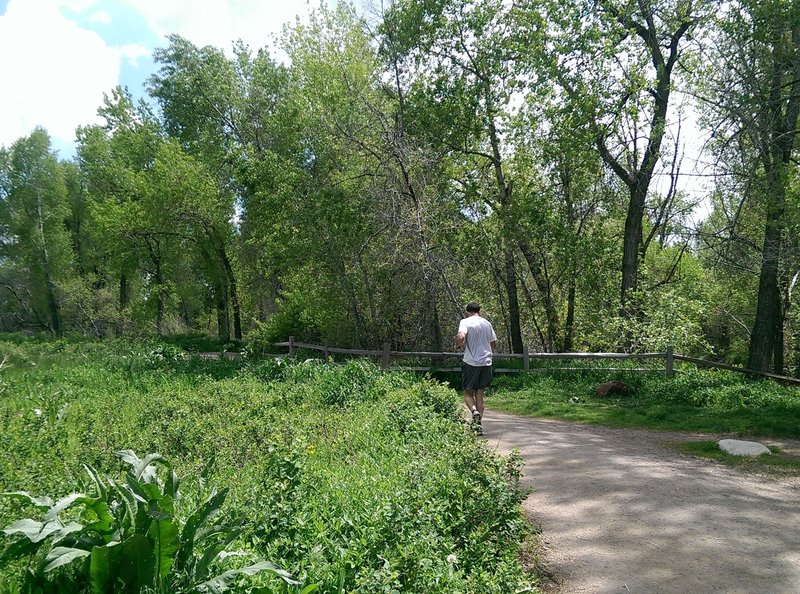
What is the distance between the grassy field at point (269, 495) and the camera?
8.84 feet

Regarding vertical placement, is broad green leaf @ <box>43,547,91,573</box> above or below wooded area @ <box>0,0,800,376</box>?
below

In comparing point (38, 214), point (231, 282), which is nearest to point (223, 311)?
point (231, 282)

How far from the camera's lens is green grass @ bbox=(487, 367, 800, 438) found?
931 cm

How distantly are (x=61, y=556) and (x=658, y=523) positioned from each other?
4375mm

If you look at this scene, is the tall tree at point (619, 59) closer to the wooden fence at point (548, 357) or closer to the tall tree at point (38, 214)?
the wooden fence at point (548, 357)

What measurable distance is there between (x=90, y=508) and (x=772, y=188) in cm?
1302

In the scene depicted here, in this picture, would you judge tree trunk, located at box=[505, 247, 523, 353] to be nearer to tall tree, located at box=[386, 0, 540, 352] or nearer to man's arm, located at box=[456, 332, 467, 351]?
tall tree, located at box=[386, 0, 540, 352]

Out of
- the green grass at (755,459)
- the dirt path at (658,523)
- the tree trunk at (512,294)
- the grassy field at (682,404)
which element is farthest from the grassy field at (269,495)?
the tree trunk at (512,294)

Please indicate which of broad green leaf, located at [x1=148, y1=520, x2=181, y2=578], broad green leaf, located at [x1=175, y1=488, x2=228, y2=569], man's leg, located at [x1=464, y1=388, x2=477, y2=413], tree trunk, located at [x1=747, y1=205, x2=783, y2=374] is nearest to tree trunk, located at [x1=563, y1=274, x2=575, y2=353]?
tree trunk, located at [x1=747, y1=205, x2=783, y2=374]

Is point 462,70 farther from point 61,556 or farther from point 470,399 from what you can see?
point 61,556

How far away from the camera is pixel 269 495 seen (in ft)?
12.3

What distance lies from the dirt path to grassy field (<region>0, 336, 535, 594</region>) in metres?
0.56

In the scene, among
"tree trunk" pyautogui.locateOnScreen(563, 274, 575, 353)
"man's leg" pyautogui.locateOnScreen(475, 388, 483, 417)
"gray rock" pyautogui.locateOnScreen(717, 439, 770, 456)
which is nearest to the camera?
"gray rock" pyautogui.locateOnScreen(717, 439, 770, 456)

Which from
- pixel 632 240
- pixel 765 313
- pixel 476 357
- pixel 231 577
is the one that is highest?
pixel 632 240
